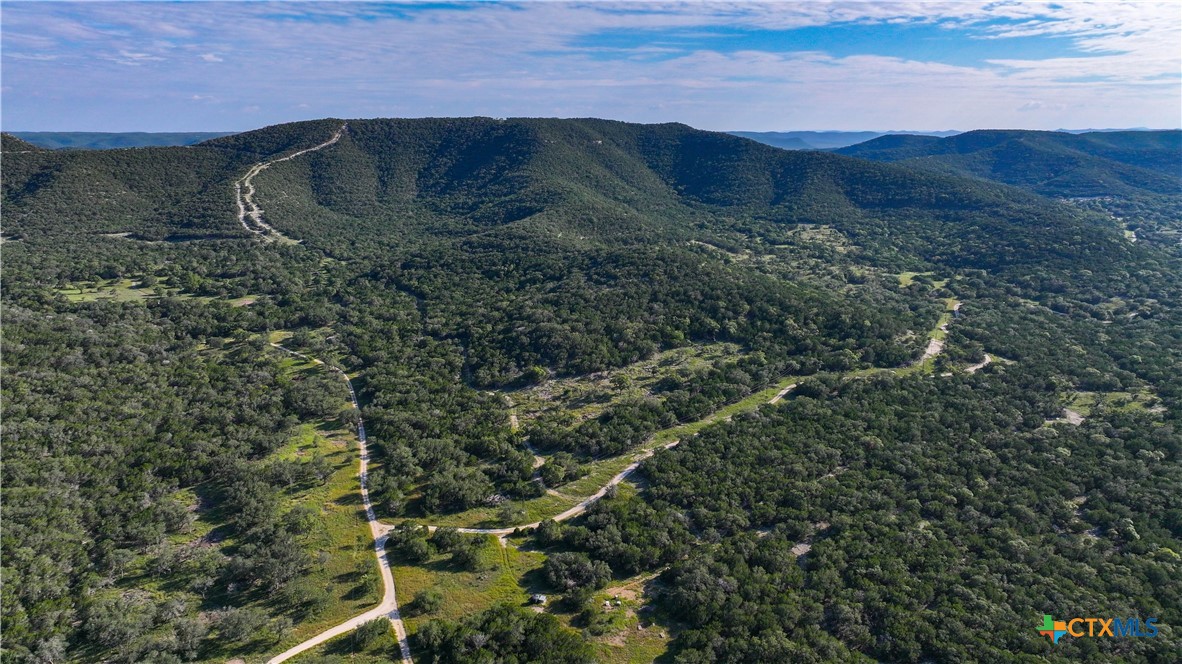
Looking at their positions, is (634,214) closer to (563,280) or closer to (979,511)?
(563,280)

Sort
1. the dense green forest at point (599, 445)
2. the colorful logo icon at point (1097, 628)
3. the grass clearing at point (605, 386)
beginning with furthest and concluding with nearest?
the grass clearing at point (605, 386) → the dense green forest at point (599, 445) → the colorful logo icon at point (1097, 628)

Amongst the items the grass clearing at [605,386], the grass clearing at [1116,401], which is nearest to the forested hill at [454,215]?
the grass clearing at [605,386]

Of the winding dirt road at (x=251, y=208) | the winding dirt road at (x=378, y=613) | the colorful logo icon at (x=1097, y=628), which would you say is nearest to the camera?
the winding dirt road at (x=378, y=613)

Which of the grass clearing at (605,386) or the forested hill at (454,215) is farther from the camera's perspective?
the forested hill at (454,215)

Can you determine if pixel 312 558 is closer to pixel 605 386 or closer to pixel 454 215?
pixel 605 386

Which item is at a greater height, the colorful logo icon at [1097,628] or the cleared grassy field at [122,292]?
the cleared grassy field at [122,292]

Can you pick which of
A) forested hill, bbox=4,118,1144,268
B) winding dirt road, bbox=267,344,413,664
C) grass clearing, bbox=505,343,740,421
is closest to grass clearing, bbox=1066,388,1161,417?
grass clearing, bbox=505,343,740,421

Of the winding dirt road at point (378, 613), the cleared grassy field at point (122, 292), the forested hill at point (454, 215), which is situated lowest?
the winding dirt road at point (378, 613)

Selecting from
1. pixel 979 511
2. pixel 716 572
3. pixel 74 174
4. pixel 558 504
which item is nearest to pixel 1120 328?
pixel 979 511

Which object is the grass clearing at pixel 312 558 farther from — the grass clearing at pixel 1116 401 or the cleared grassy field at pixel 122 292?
the grass clearing at pixel 1116 401

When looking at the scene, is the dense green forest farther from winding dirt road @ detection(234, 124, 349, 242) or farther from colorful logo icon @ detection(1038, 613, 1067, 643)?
winding dirt road @ detection(234, 124, 349, 242)
